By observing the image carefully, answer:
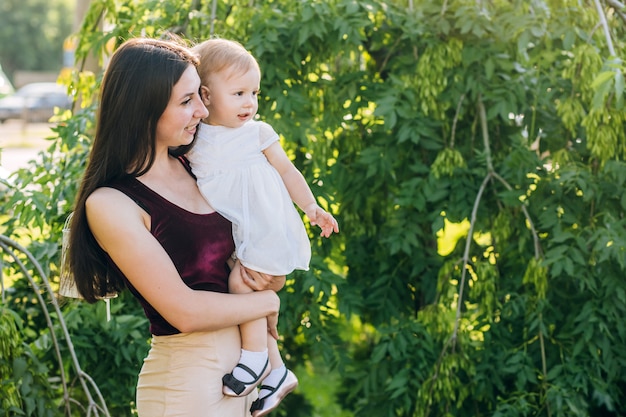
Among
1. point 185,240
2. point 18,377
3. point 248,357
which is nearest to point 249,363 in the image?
point 248,357

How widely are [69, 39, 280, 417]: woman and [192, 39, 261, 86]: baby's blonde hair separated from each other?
0.31 feet

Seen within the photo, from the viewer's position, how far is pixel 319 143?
14.0 ft

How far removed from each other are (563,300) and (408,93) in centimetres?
121

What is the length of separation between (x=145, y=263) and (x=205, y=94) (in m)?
0.53

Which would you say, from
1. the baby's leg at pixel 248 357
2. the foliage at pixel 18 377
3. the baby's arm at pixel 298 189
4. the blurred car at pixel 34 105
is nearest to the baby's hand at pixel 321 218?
the baby's arm at pixel 298 189

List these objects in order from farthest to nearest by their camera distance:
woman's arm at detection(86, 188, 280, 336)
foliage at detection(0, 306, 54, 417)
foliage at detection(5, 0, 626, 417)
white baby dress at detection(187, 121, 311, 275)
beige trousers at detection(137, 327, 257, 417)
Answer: foliage at detection(5, 0, 626, 417) → foliage at detection(0, 306, 54, 417) → white baby dress at detection(187, 121, 311, 275) → beige trousers at detection(137, 327, 257, 417) → woman's arm at detection(86, 188, 280, 336)

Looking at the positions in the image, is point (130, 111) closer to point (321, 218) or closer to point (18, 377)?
point (321, 218)

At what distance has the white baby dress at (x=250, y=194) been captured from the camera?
2.35 meters

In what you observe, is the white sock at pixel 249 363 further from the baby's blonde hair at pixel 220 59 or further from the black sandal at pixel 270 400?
the baby's blonde hair at pixel 220 59

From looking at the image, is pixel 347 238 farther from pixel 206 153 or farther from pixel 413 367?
pixel 206 153

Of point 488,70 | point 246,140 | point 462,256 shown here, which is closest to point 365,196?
point 462,256

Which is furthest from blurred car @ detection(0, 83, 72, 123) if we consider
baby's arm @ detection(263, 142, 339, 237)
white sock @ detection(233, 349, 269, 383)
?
white sock @ detection(233, 349, 269, 383)

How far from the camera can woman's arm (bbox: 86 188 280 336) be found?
211 cm

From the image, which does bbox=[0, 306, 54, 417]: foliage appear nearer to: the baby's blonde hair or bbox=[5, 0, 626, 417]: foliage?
bbox=[5, 0, 626, 417]: foliage
